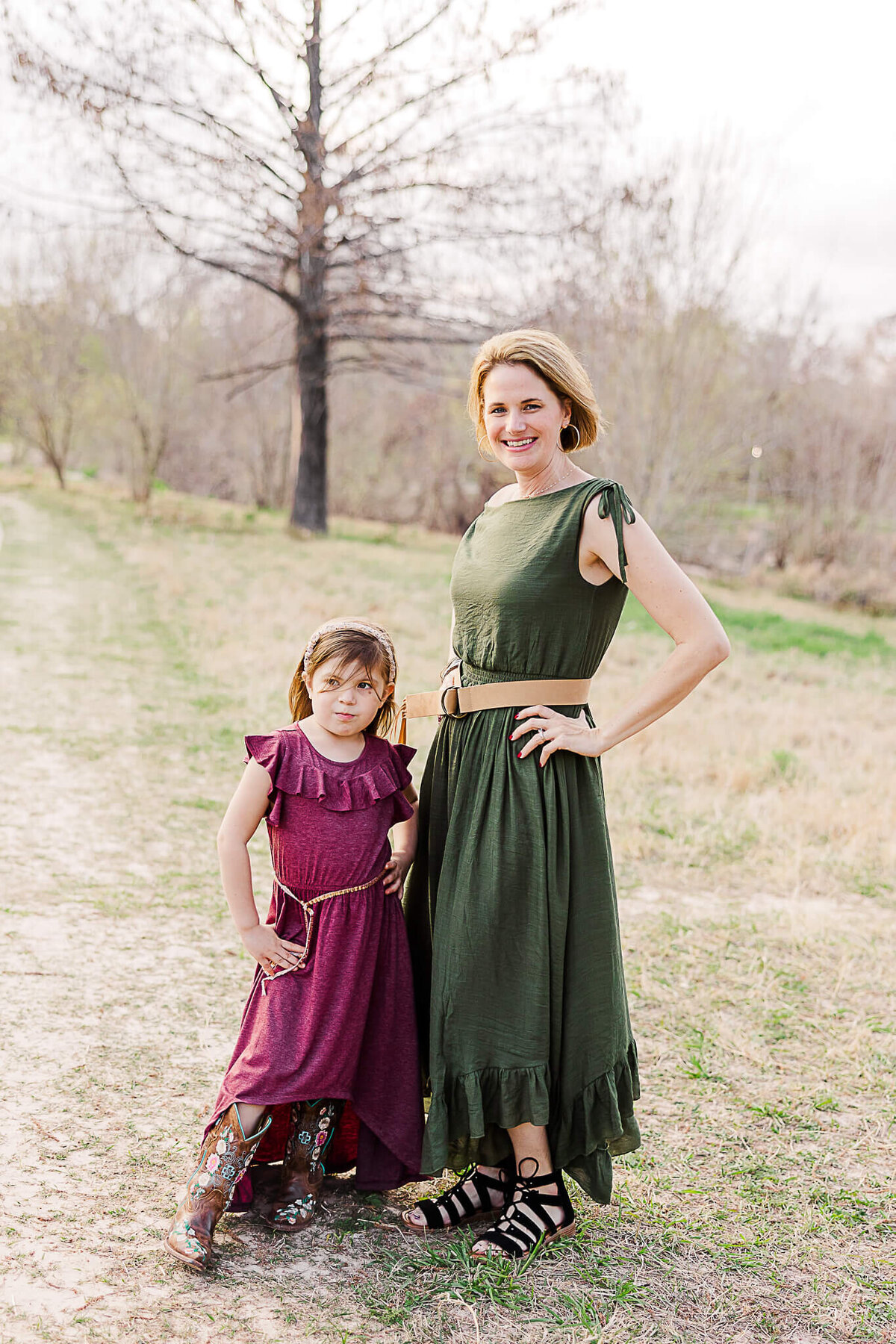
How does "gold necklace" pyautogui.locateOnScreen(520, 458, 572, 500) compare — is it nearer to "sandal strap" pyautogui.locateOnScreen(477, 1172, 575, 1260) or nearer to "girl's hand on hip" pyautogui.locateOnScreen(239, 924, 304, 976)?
"girl's hand on hip" pyautogui.locateOnScreen(239, 924, 304, 976)

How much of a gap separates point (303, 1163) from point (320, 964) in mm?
481

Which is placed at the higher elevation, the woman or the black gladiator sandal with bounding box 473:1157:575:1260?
the woman

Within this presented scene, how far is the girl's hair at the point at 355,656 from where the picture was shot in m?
2.46

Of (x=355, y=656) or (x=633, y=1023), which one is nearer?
(x=355, y=656)

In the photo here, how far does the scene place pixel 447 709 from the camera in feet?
8.29

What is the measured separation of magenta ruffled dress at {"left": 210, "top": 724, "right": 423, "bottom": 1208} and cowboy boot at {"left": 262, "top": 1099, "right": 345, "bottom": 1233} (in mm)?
49

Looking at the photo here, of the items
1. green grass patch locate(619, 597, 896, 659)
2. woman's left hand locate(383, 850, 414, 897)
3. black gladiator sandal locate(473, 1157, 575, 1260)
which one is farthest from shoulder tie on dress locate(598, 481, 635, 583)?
green grass patch locate(619, 597, 896, 659)

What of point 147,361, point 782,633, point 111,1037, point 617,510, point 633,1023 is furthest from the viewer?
point 147,361

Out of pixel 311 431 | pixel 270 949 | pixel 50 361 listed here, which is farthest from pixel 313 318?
pixel 270 949

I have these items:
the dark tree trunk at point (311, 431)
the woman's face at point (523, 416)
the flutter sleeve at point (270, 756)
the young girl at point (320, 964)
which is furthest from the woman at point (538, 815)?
the dark tree trunk at point (311, 431)

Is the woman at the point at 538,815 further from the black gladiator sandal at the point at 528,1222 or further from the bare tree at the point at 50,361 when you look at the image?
the bare tree at the point at 50,361

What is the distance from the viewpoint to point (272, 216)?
15680 mm

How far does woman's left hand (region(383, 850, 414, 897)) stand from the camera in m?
2.51

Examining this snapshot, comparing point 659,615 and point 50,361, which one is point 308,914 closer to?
point 659,615
